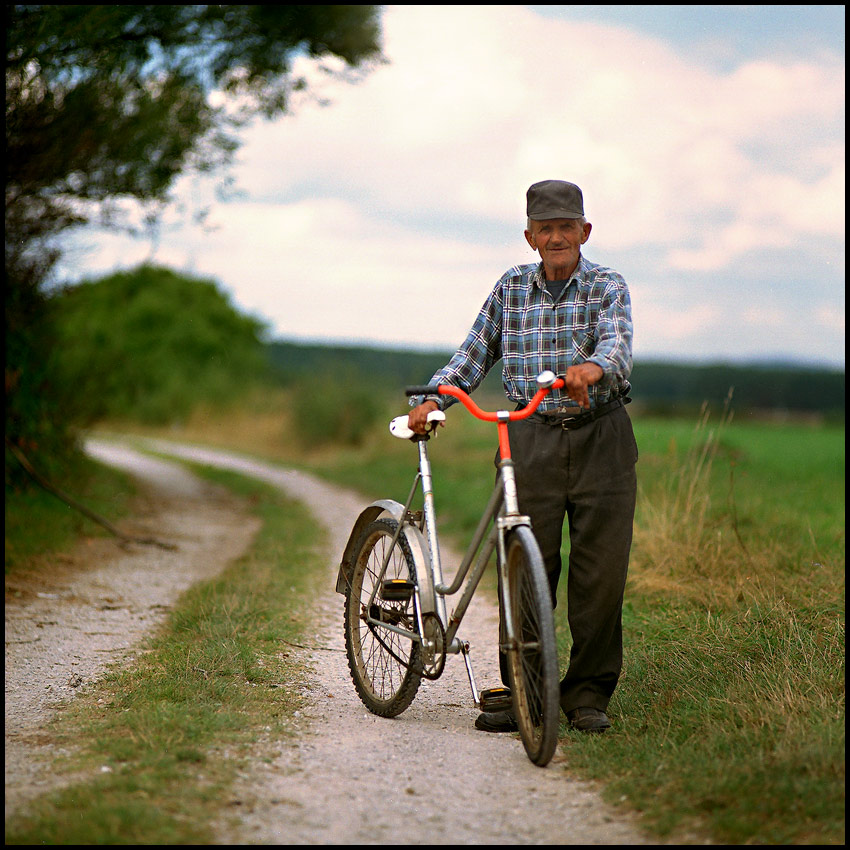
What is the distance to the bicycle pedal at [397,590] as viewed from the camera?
14.0 ft

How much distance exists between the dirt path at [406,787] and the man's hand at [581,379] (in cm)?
140

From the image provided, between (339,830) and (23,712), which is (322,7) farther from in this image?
(339,830)

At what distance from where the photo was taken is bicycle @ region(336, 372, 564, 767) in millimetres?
3736

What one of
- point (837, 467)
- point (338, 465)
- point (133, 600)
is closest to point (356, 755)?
point (133, 600)

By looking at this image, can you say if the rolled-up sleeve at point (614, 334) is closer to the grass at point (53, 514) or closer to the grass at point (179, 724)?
the grass at point (179, 724)

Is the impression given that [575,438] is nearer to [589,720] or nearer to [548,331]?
[548,331]

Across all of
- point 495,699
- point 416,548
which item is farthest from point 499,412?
point 495,699

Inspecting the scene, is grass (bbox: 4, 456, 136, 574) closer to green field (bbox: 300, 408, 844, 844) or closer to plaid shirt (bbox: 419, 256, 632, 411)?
green field (bbox: 300, 408, 844, 844)

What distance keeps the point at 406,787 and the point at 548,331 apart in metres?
1.89

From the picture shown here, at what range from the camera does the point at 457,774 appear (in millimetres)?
3643

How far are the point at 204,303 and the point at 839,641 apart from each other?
45.2m

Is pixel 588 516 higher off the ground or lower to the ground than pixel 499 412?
lower

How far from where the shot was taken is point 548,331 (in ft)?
13.7

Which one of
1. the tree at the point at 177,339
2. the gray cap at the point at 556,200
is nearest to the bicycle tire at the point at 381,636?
the gray cap at the point at 556,200
